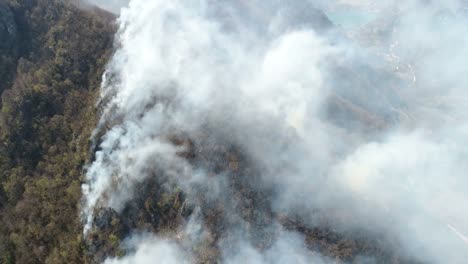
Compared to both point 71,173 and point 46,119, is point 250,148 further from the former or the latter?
point 46,119

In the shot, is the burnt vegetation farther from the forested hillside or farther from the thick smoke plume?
the thick smoke plume

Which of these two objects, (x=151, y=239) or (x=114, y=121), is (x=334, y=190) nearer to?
(x=151, y=239)

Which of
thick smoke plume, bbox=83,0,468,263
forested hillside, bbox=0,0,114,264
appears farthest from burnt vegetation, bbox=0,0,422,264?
thick smoke plume, bbox=83,0,468,263

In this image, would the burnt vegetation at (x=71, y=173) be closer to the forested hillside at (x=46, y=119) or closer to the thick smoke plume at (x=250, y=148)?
Result: the forested hillside at (x=46, y=119)


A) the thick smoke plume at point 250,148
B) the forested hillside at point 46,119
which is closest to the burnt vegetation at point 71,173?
the forested hillside at point 46,119

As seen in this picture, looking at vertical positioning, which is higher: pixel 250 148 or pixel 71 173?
pixel 250 148

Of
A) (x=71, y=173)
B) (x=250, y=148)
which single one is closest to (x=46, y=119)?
(x=71, y=173)
